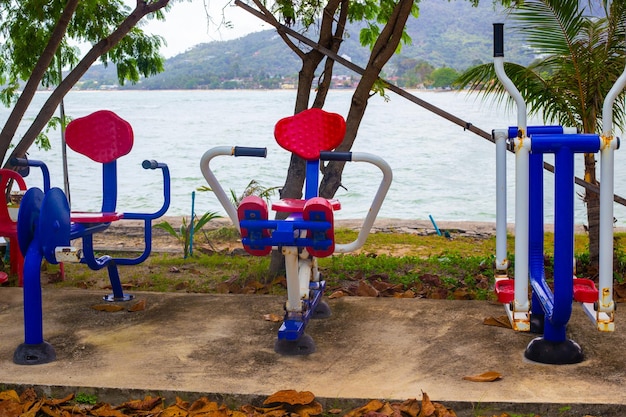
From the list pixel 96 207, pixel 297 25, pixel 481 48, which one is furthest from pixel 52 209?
pixel 481 48

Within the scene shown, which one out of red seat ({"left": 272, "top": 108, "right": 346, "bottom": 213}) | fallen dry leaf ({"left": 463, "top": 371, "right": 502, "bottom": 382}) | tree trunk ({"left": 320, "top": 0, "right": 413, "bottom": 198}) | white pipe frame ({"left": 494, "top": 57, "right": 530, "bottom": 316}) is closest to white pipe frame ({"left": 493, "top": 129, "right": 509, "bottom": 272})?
white pipe frame ({"left": 494, "top": 57, "right": 530, "bottom": 316})

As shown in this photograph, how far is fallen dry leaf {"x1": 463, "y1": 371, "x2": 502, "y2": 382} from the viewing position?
10.8ft

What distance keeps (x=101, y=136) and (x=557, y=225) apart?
2555mm

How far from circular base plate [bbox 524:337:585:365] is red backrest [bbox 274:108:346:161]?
1.37 meters

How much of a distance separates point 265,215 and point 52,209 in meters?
0.95

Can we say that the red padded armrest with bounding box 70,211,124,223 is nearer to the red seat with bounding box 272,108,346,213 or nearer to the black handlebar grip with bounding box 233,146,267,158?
the black handlebar grip with bounding box 233,146,267,158

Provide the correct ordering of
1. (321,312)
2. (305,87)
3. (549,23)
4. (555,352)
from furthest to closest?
(549,23), (305,87), (321,312), (555,352)

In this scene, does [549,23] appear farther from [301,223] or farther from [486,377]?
[486,377]

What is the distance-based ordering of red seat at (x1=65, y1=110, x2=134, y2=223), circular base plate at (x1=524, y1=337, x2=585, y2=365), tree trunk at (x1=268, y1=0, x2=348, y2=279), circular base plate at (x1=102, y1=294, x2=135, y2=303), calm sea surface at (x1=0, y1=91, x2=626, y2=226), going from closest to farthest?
1. circular base plate at (x1=524, y1=337, x2=585, y2=365)
2. red seat at (x1=65, y1=110, x2=134, y2=223)
3. circular base plate at (x1=102, y1=294, x2=135, y2=303)
4. tree trunk at (x1=268, y1=0, x2=348, y2=279)
5. calm sea surface at (x1=0, y1=91, x2=626, y2=226)

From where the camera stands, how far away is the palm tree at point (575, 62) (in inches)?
212

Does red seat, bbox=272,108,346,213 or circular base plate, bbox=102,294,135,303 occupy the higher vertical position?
red seat, bbox=272,108,346,213

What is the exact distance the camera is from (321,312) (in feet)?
13.9

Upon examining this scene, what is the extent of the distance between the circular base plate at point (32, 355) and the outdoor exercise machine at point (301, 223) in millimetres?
1012

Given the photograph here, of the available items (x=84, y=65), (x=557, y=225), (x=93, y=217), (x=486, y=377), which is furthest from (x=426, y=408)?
(x=84, y=65)
